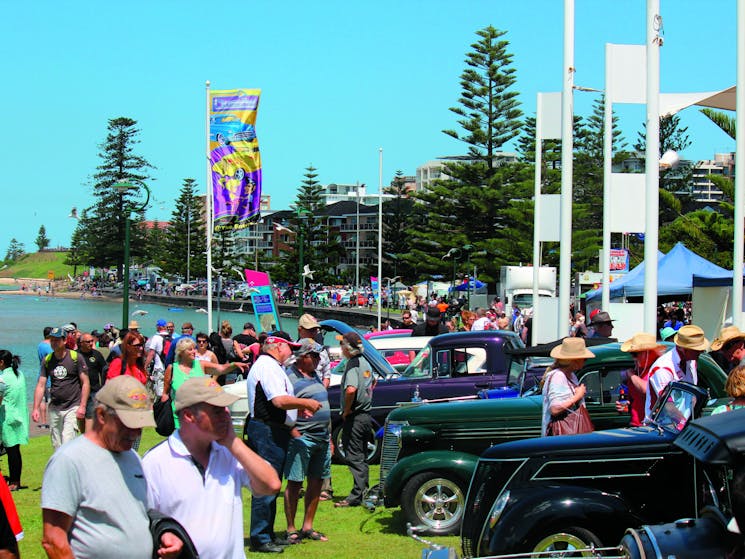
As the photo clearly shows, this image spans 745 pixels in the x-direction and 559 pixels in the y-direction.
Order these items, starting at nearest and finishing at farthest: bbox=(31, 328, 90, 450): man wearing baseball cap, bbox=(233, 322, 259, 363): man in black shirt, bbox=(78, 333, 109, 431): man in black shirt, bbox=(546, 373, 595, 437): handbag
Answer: bbox=(546, 373, 595, 437): handbag < bbox=(31, 328, 90, 450): man wearing baseball cap < bbox=(78, 333, 109, 431): man in black shirt < bbox=(233, 322, 259, 363): man in black shirt

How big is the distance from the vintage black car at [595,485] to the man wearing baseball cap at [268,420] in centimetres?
213

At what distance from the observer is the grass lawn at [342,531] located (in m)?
8.38

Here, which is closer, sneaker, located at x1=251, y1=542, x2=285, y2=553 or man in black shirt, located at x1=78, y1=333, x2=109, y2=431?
sneaker, located at x1=251, y1=542, x2=285, y2=553

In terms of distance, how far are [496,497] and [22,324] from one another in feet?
276

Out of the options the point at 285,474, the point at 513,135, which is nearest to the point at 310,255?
the point at 513,135

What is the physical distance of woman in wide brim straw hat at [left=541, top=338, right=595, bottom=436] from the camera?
7.86m

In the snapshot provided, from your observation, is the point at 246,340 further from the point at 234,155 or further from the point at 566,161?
the point at 234,155

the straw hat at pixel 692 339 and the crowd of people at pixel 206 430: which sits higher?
the straw hat at pixel 692 339

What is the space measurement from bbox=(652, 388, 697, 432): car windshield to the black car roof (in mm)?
1456

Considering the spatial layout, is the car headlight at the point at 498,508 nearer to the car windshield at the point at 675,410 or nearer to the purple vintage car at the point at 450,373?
the car windshield at the point at 675,410

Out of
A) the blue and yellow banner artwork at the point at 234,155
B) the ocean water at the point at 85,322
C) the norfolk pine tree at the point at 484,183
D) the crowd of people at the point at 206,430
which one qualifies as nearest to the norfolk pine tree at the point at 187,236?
the ocean water at the point at 85,322

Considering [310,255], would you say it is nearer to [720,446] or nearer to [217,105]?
[217,105]

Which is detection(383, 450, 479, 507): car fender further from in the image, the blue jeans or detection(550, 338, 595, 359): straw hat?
detection(550, 338, 595, 359): straw hat

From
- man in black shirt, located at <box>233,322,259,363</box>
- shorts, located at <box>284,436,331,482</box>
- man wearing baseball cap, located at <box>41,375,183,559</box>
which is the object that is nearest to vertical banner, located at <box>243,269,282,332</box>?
man in black shirt, located at <box>233,322,259,363</box>
